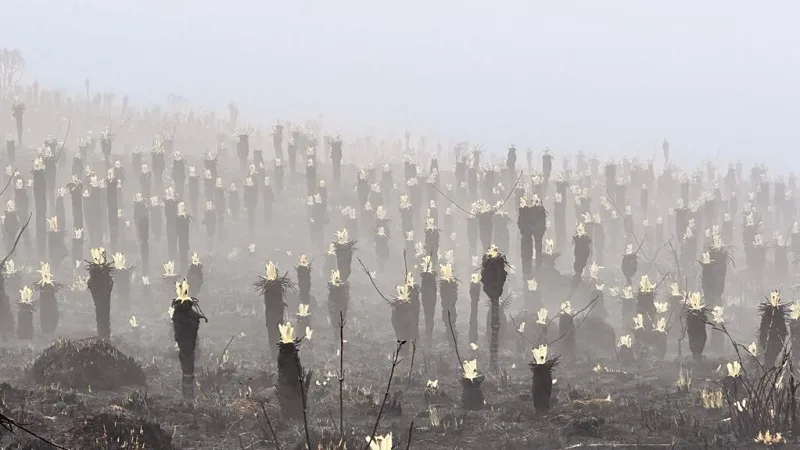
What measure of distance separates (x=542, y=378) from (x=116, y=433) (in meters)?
13.3

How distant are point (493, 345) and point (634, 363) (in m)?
10.4

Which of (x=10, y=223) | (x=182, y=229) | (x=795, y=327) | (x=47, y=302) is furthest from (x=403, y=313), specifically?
(x=10, y=223)

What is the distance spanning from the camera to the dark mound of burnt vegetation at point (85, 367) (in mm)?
22172

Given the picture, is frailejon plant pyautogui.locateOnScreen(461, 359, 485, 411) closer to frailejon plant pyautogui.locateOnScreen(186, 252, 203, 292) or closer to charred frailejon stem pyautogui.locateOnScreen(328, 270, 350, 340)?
charred frailejon stem pyautogui.locateOnScreen(328, 270, 350, 340)


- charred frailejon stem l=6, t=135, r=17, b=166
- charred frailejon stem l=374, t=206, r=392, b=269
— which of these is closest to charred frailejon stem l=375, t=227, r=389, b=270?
charred frailejon stem l=374, t=206, r=392, b=269

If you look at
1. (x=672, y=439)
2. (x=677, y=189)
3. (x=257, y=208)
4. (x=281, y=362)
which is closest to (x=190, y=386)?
(x=281, y=362)

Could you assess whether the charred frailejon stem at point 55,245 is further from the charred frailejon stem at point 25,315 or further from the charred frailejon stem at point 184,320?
the charred frailejon stem at point 184,320

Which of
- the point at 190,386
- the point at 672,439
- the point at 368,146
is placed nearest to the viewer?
the point at 672,439

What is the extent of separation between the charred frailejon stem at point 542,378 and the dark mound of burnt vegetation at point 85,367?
1548 cm

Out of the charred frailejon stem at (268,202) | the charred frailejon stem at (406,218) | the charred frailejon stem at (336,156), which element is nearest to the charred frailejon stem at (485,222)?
the charred frailejon stem at (406,218)

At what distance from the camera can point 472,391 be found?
896 inches

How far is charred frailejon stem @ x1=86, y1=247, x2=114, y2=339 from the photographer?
26.8 m

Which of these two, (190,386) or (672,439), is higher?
(190,386)

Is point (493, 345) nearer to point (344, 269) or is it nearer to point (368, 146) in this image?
point (344, 269)
